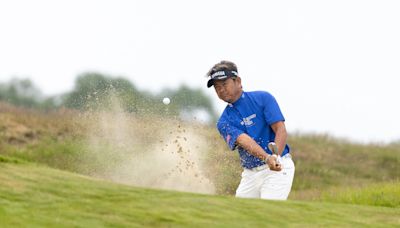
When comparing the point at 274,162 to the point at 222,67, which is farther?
the point at 222,67

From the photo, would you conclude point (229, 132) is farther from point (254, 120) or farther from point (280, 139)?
point (280, 139)

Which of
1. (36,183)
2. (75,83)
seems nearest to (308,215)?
(36,183)

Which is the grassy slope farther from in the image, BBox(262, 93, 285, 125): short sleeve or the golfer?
BBox(262, 93, 285, 125): short sleeve

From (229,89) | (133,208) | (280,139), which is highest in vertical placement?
(229,89)

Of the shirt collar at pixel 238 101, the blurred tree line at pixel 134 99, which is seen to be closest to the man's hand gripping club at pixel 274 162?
the shirt collar at pixel 238 101

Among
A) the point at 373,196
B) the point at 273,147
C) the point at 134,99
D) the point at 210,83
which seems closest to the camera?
the point at 273,147

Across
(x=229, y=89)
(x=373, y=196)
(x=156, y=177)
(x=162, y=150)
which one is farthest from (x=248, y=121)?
(x=162, y=150)

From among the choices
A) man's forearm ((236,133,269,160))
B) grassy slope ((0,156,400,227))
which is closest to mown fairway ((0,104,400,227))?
grassy slope ((0,156,400,227))

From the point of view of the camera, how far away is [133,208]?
691cm

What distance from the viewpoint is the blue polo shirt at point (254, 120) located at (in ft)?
31.6

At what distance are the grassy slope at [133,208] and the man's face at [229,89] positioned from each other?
214cm

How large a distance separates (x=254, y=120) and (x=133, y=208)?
3059 mm

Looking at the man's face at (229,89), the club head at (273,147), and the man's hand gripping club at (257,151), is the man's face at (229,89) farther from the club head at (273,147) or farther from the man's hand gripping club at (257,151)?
the club head at (273,147)

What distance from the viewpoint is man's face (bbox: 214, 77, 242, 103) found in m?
9.71
